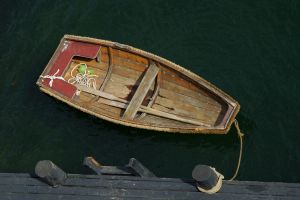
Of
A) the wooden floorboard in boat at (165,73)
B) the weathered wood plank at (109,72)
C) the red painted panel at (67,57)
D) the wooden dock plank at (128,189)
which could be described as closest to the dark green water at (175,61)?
the red painted panel at (67,57)

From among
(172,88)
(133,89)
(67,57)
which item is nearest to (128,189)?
(172,88)

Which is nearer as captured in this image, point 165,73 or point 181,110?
point 181,110

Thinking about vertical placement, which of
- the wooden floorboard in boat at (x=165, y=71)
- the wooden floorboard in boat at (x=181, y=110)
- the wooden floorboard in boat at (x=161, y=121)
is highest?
the wooden floorboard in boat at (x=165, y=71)

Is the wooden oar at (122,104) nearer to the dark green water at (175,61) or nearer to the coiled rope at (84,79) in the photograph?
the coiled rope at (84,79)

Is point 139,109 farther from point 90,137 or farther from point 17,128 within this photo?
point 17,128

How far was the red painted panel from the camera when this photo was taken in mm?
18938

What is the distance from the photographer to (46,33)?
2291cm

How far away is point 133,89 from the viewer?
19422 millimetres

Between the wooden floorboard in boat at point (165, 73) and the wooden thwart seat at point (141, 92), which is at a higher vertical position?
the wooden floorboard in boat at point (165, 73)

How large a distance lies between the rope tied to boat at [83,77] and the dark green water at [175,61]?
1.19 metres

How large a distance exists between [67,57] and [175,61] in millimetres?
4623

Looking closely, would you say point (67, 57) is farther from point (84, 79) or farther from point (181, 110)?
point (181, 110)

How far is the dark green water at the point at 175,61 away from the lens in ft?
58.3

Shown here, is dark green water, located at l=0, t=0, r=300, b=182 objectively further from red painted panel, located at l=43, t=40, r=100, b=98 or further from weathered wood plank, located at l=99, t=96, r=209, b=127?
red painted panel, located at l=43, t=40, r=100, b=98
